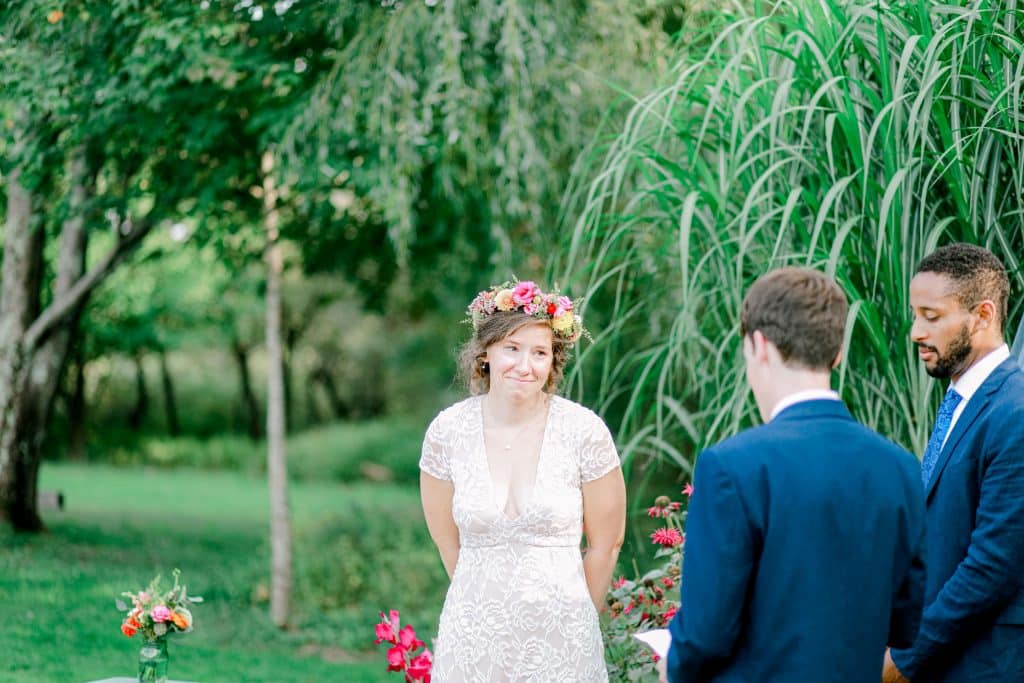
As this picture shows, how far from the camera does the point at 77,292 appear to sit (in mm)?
7355

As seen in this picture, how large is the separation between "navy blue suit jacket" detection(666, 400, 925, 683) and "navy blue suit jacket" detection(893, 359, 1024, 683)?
43 cm

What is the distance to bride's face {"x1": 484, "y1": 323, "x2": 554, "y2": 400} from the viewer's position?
9.34 feet

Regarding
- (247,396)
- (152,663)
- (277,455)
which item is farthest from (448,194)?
(247,396)

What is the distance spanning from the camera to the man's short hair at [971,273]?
2.22 meters

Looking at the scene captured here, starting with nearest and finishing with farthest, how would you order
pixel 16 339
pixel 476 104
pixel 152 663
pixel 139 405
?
pixel 152 663
pixel 476 104
pixel 16 339
pixel 139 405

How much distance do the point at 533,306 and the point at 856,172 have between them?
1115 mm

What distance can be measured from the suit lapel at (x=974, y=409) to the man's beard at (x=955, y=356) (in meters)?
0.07

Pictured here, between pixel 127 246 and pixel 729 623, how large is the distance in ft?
21.2

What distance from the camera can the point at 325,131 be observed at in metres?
5.75

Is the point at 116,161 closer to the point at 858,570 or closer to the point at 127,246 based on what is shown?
the point at 127,246

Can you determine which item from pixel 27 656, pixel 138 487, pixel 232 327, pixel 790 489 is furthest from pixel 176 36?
pixel 232 327

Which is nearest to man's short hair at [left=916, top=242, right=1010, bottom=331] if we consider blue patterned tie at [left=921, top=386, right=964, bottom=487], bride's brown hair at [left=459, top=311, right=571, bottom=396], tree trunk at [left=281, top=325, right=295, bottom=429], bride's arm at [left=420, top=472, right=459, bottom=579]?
blue patterned tie at [left=921, top=386, right=964, bottom=487]

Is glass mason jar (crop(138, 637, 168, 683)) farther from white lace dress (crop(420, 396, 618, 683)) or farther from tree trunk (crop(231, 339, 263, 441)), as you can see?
tree trunk (crop(231, 339, 263, 441))

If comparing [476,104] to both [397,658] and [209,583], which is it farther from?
[209,583]
